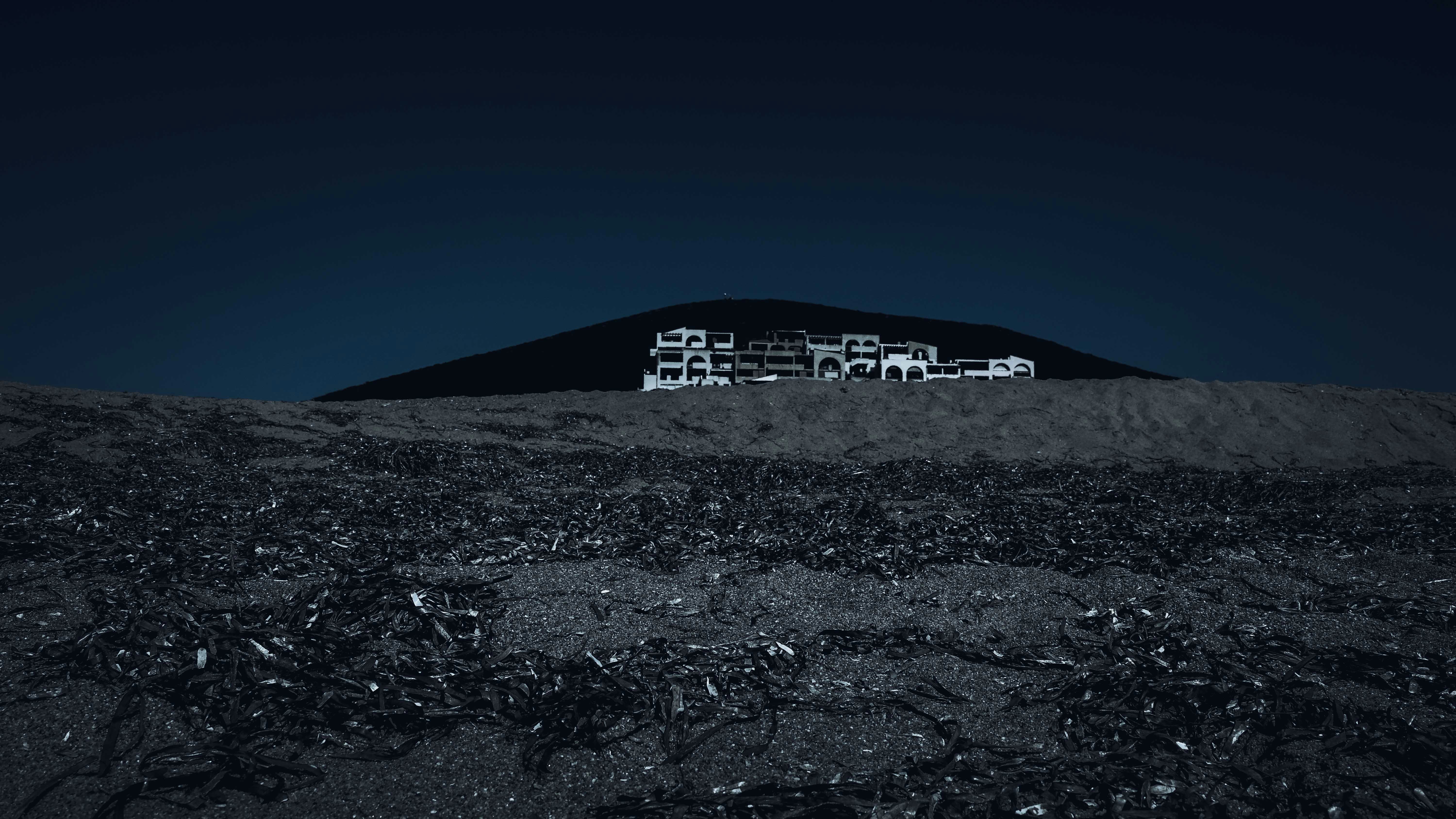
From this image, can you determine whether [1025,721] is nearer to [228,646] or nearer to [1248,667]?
[1248,667]

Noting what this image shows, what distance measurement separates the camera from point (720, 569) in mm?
5270

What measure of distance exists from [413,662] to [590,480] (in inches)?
248

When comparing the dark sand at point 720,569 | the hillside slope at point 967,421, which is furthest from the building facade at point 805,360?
the dark sand at point 720,569

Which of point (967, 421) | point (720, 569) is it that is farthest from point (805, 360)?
point (720, 569)

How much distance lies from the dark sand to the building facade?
10.9 m

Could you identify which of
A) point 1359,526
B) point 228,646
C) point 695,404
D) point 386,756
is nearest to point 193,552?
point 228,646

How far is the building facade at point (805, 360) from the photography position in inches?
970

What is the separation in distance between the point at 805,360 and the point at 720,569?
21258mm

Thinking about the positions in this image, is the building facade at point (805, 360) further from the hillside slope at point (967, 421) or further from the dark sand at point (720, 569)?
the dark sand at point (720, 569)

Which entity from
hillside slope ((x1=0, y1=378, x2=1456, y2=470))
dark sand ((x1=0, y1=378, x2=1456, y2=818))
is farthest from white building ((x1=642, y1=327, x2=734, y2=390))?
dark sand ((x1=0, y1=378, x2=1456, y2=818))

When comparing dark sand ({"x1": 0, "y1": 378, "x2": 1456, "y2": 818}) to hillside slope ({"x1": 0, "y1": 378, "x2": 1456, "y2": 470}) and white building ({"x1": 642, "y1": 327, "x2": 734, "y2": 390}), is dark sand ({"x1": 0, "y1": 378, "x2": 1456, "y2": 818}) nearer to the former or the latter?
hillside slope ({"x1": 0, "y1": 378, "x2": 1456, "y2": 470})

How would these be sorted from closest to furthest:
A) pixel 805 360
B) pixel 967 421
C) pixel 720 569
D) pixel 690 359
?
pixel 720 569 → pixel 967 421 → pixel 690 359 → pixel 805 360

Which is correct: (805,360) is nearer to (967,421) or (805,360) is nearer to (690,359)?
(690,359)

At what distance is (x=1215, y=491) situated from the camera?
10203mm
